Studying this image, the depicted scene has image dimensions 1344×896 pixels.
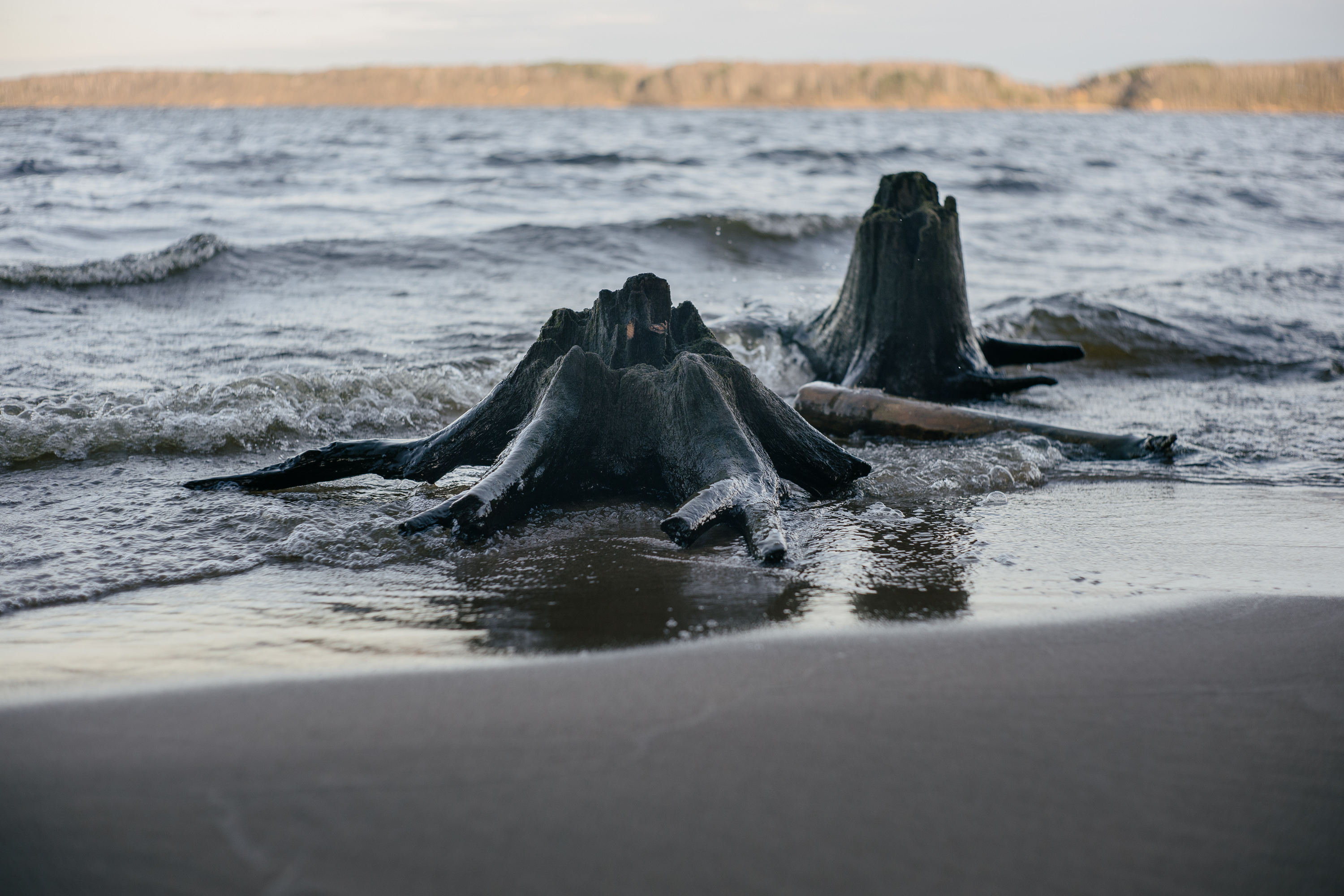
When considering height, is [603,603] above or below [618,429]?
below

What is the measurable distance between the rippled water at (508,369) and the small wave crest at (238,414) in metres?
0.02

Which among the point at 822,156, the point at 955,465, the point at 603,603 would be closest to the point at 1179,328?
the point at 955,465

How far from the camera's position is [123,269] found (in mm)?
8492

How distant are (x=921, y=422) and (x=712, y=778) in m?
3.19

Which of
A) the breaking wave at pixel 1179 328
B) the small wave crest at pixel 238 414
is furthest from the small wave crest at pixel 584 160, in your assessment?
the small wave crest at pixel 238 414

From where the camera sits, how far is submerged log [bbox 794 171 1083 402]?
5195 mm

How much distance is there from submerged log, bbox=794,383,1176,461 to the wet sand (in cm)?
221

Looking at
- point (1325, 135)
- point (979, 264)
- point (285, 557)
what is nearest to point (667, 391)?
point (285, 557)

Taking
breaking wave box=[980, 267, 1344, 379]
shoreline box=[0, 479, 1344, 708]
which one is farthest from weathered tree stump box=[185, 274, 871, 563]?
breaking wave box=[980, 267, 1344, 379]

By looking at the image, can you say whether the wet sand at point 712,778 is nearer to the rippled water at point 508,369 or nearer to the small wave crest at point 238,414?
the rippled water at point 508,369

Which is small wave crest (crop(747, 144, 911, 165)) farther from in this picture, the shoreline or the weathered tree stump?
the shoreline

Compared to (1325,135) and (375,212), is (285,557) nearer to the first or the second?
(375,212)

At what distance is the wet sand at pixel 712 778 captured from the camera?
132cm

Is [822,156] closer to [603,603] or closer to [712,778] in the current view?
[603,603]
